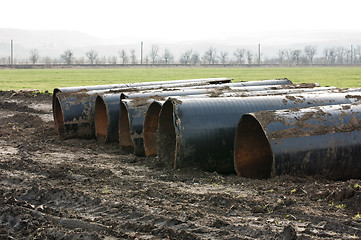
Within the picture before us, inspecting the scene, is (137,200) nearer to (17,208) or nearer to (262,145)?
(17,208)

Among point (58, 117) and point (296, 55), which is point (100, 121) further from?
point (296, 55)

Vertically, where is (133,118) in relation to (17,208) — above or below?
above

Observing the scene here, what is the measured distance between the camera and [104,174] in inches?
321

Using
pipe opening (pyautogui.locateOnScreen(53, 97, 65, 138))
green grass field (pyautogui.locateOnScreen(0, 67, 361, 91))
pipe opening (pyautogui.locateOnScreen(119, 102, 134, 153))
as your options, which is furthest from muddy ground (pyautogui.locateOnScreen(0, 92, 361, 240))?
green grass field (pyautogui.locateOnScreen(0, 67, 361, 91))

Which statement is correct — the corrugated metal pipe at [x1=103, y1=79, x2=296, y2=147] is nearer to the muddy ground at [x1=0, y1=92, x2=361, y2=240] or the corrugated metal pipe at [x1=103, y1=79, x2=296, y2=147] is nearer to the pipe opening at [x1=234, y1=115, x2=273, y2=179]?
the muddy ground at [x1=0, y1=92, x2=361, y2=240]

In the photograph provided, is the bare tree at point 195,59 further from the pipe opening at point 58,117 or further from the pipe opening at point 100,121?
the pipe opening at point 100,121

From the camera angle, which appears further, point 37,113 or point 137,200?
point 37,113

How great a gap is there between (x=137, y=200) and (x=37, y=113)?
13.5m

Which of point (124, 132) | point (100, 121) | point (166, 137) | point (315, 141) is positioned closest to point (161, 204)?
point (315, 141)

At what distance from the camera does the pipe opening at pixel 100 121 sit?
40.5 feet

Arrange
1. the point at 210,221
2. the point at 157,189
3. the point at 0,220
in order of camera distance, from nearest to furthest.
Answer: the point at 210,221 < the point at 0,220 < the point at 157,189

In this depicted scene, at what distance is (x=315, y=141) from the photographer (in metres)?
7.09

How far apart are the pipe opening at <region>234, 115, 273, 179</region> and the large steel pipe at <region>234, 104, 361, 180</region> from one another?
726 mm

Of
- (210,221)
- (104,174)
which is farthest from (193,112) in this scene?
(210,221)
